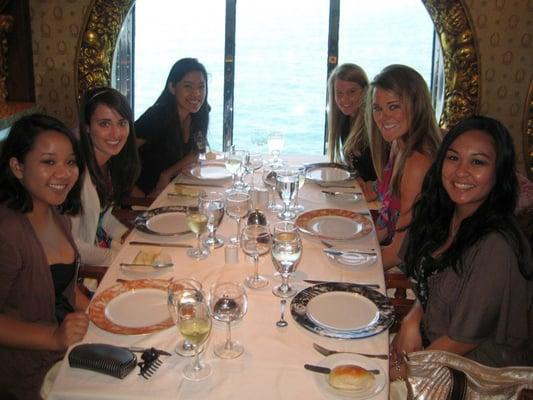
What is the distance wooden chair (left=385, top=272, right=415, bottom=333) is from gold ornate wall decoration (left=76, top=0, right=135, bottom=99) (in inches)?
112

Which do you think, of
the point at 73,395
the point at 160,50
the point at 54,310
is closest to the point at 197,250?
the point at 54,310

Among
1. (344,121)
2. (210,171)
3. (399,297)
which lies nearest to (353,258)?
(399,297)

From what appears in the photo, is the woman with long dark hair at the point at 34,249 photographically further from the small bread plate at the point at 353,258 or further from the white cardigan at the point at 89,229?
the small bread plate at the point at 353,258

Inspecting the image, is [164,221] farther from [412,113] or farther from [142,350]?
[412,113]

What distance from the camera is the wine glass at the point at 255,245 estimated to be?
181 cm

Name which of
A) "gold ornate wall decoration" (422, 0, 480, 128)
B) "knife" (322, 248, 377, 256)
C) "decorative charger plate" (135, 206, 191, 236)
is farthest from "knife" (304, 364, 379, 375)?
"gold ornate wall decoration" (422, 0, 480, 128)

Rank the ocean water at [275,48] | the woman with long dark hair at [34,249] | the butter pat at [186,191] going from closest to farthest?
the woman with long dark hair at [34,249]
the butter pat at [186,191]
the ocean water at [275,48]

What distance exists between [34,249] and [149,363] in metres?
0.56

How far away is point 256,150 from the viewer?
10.3ft

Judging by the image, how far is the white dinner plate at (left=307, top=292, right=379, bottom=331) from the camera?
159 cm

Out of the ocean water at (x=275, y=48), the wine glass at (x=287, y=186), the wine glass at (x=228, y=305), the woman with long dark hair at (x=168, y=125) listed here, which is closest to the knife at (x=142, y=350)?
the wine glass at (x=228, y=305)

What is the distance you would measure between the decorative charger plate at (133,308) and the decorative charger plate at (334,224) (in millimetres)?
685

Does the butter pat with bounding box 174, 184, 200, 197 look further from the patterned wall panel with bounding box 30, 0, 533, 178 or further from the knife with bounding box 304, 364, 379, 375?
the patterned wall panel with bounding box 30, 0, 533, 178

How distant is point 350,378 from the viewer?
132cm
